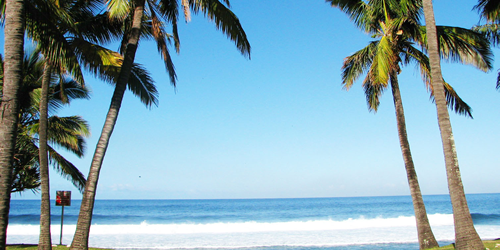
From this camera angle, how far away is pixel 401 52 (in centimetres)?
1059

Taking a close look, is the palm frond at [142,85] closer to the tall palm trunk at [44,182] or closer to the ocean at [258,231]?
the tall palm trunk at [44,182]

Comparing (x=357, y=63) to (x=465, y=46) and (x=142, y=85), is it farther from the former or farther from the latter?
(x=142, y=85)

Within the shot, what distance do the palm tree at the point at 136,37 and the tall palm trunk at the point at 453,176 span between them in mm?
4397

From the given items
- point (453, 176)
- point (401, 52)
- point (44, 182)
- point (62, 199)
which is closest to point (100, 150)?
point (44, 182)

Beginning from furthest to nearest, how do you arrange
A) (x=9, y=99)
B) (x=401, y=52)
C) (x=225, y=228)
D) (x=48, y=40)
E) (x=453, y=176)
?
(x=225, y=228) < (x=401, y=52) < (x=48, y=40) < (x=453, y=176) < (x=9, y=99)

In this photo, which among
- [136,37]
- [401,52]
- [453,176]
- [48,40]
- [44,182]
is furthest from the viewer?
[401,52]

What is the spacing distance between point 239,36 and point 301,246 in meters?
10.1

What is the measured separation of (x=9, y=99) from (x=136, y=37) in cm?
408

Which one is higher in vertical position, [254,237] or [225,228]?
[254,237]

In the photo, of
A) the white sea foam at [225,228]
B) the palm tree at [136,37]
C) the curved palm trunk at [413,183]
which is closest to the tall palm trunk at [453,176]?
the curved palm trunk at [413,183]

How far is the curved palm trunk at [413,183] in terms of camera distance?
8875 mm

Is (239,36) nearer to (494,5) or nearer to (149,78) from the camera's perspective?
(149,78)

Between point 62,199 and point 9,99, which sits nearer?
point 9,99

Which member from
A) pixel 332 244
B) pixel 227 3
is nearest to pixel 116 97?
pixel 227 3
